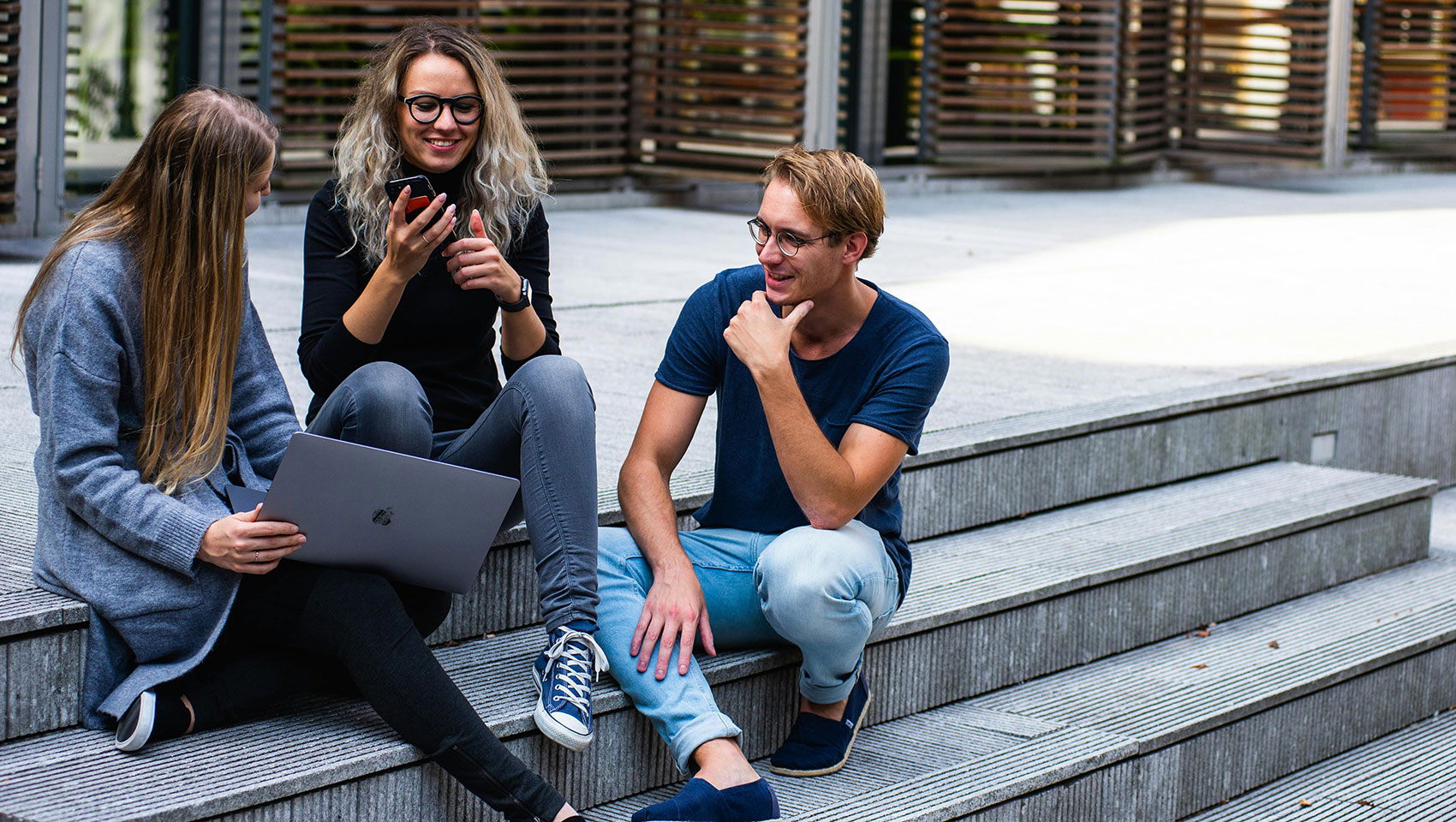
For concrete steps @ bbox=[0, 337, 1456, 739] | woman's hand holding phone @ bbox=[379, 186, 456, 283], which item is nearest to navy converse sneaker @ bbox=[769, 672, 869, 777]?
concrete steps @ bbox=[0, 337, 1456, 739]

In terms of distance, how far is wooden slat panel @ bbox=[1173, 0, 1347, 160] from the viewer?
1205 cm

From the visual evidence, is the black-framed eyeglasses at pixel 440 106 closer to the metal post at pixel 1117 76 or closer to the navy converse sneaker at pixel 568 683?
the navy converse sneaker at pixel 568 683

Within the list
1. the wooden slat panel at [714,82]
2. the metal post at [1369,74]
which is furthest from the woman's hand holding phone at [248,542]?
the metal post at [1369,74]

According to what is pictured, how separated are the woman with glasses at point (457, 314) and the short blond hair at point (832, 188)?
0.50 metres

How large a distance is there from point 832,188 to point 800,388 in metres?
Result: 0.39

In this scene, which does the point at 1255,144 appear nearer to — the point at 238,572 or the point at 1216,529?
the point at 1216,529

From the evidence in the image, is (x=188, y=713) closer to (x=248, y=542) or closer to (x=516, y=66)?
(x=248, y=542)

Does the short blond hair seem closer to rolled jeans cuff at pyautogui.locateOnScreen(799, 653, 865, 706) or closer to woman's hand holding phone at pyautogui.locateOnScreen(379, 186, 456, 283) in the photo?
woman's hand holding phone at pyautogui.locateOnScreen(379, 186, 456, 283)

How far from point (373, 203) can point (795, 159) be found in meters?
0.77

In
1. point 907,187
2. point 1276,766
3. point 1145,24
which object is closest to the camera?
point 1276,766

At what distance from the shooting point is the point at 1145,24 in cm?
1188

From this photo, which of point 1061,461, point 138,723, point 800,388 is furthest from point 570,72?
point 138,723

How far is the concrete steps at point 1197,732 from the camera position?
294 centimetres

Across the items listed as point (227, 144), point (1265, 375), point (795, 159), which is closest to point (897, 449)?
point (795, 159)
